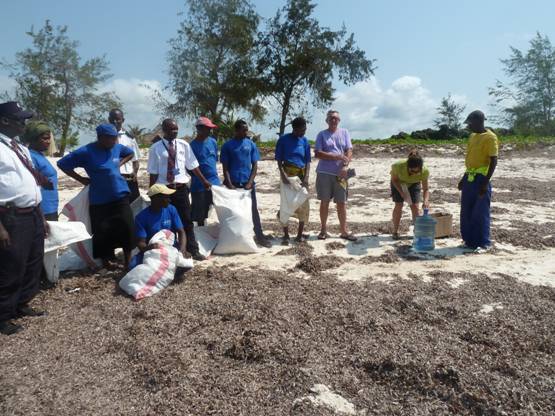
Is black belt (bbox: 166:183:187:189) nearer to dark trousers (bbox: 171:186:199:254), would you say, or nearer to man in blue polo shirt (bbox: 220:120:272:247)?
dark trousers (bbox: 171:186:199:254)

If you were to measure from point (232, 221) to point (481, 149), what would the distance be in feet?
9.99

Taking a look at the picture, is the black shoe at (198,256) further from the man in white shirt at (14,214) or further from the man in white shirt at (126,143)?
the man in white shirt at (14,214)

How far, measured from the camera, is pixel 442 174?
12.9 meters

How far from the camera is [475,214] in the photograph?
5.36 meters

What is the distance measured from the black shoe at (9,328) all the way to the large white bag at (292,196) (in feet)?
10.3

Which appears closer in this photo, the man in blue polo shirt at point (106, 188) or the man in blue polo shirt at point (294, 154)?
the man in blue polo shirt at point (106, 188)

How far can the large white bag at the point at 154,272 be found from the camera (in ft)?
12.8

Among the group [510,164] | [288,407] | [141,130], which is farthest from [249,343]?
[141,130]

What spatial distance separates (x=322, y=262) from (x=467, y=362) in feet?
7.03

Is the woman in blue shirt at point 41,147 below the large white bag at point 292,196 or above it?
above

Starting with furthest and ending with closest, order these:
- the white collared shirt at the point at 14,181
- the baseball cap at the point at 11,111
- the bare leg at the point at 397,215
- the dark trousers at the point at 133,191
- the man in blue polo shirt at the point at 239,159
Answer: the bare leg at the point at 397,215 < the man in blue polo shirt at the point at 239,159 < the dark trousers at the point at 133,191 < the baseball cap at the point at 11,111 < the white collared shirt at the point at 14,181

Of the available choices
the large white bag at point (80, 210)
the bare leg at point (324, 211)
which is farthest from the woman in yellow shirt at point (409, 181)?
the large white bag at point (80, 210)

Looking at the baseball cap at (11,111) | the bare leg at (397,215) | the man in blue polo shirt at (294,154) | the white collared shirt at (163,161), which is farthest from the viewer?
the bare leg at (397,215)

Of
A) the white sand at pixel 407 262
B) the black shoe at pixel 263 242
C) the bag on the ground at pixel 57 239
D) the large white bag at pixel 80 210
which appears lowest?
the white sand at pixel 407 262
